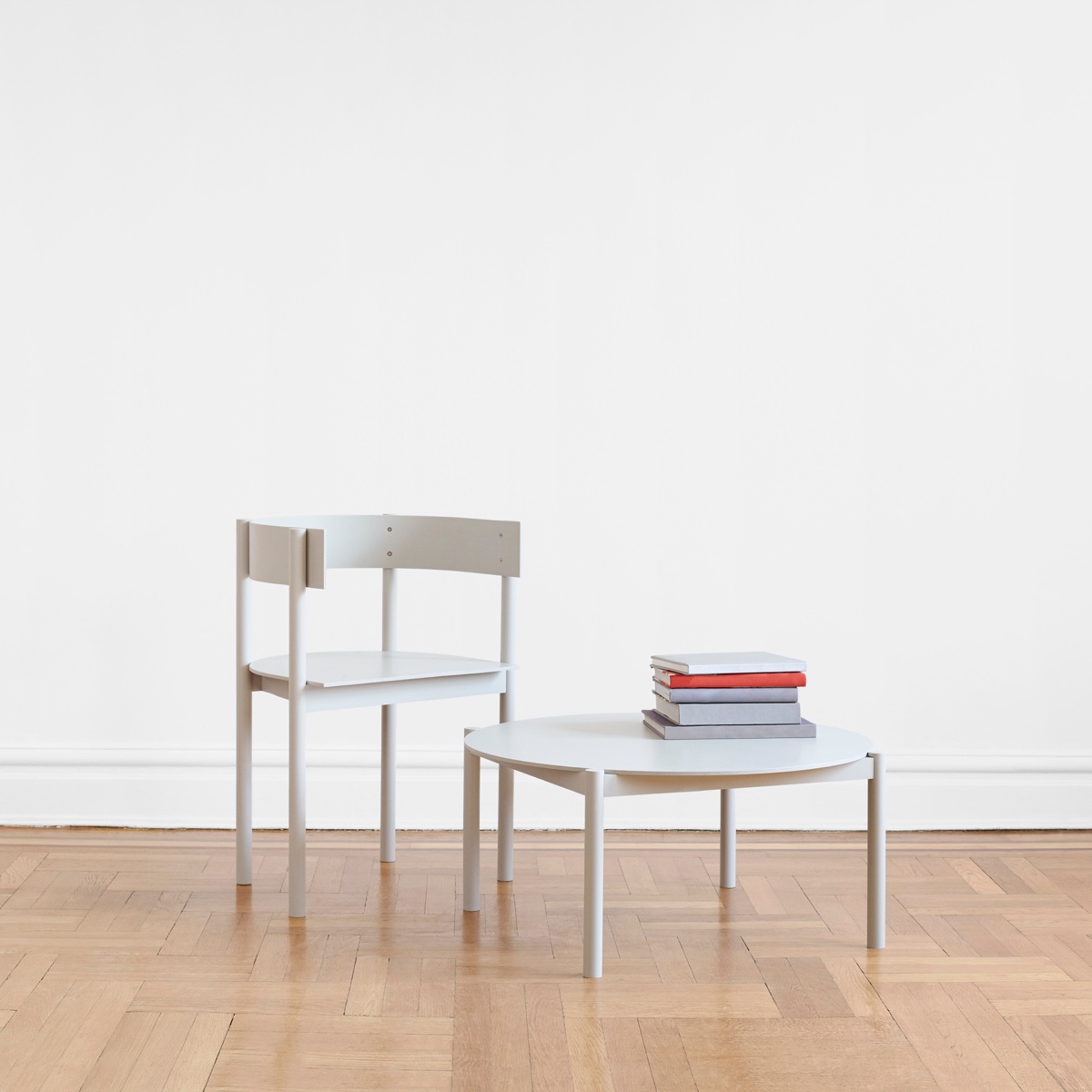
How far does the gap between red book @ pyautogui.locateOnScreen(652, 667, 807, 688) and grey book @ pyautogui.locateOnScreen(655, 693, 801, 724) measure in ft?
0.11

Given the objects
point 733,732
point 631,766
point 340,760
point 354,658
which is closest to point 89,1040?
point 631,766

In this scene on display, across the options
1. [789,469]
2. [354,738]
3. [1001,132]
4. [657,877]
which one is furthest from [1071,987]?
[1001,132]

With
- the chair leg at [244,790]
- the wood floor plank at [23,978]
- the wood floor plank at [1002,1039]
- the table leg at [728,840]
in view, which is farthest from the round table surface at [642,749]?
the wood floor plank at [23,978]

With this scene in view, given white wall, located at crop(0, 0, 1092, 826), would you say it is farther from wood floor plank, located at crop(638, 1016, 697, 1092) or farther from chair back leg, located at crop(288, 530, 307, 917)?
wood floor plank, located at crop(638, 1016, 697, 1092)

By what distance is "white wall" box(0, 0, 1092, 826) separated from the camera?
305 cm

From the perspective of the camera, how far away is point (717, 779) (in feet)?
6.88

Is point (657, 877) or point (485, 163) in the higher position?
point (485, 163)

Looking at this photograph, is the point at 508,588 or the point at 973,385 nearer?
the point at 508,588

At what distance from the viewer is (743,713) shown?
2.33m

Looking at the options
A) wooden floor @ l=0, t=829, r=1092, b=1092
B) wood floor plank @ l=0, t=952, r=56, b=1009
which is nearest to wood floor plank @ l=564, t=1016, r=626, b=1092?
wooden floor @ l=0, t=829, r=1092, b=1092

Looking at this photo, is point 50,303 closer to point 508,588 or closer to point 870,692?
point 508,588

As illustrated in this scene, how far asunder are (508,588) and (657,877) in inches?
27.1

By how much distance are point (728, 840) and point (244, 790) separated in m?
1.00

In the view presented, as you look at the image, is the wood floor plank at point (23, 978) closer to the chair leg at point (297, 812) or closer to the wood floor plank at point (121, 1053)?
the wood floor plank at point (121, 1053)
